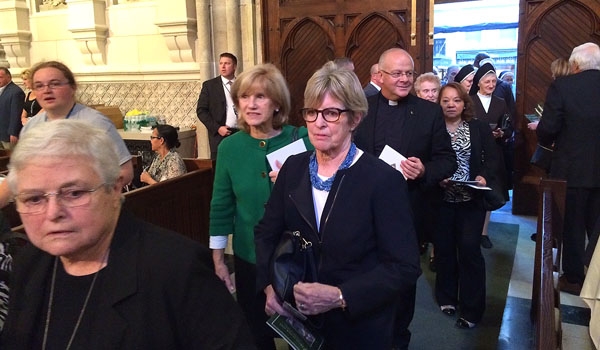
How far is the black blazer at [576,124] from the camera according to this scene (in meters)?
3.71

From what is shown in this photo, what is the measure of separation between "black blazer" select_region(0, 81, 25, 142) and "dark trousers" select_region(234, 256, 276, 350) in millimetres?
5018

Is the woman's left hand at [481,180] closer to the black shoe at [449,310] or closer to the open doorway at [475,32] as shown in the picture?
the black shoe at [449,310]

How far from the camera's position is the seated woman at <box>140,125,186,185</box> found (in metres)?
4.40

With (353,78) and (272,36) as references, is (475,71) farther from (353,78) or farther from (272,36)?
(353,78)

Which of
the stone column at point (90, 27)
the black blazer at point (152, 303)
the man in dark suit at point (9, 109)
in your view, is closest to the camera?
the black blazer at point (152, 303)

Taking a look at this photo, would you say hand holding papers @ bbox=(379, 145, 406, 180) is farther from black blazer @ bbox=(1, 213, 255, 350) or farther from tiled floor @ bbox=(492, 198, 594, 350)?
black blazer @ bbox=(1, 213, 255, 350)

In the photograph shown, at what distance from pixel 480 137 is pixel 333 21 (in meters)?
3.46

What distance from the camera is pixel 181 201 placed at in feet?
13.3

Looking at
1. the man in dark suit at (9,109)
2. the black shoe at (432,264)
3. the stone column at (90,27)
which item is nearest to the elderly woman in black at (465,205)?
the black shoe at (432,264)

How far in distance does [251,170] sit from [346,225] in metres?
0.68

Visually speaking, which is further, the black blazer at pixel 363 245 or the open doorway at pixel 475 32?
the open doorway at pixel 475 32

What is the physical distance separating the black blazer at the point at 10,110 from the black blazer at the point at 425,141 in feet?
16.7

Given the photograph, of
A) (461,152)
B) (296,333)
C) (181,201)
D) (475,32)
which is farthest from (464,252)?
(475,32)

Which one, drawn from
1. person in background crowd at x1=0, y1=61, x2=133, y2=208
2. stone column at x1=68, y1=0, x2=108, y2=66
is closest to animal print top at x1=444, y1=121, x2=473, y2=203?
person in background crowd at x1=0, y1=61, x2=133, y2=208
